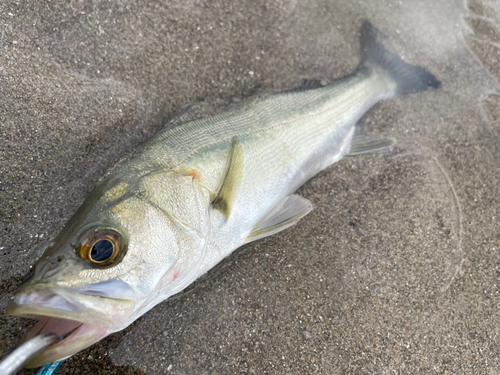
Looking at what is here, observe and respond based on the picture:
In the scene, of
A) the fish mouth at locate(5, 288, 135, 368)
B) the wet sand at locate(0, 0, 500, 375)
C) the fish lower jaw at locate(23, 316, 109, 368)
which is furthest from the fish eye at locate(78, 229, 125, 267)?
the wet sand at locate(0, 0, 500, 375)

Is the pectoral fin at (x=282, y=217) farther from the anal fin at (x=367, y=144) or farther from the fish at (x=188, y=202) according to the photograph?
the anal fin at (x=367, y=144)

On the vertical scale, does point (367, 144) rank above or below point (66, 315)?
below

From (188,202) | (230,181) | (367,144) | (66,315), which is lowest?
(367,144)

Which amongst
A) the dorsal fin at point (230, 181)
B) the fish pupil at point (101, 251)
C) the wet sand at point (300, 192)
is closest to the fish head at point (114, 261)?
the fish pupil at point (101, 251)

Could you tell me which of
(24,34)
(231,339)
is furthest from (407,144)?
(24,34)

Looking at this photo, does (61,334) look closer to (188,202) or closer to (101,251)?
(101,251)

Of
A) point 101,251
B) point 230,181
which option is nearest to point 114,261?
point 101,251

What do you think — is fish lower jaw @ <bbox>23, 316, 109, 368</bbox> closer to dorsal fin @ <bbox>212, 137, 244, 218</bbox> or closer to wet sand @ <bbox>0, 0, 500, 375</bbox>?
wet sand @ <bbox>0, 0, 500, 375</bbox>
